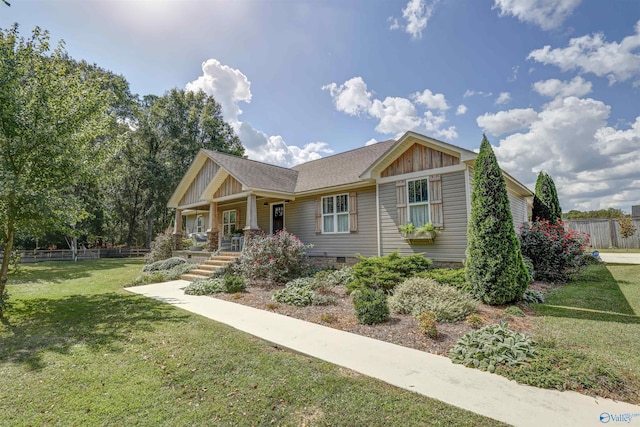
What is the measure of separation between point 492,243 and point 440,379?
410cm

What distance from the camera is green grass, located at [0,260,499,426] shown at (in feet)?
8.74

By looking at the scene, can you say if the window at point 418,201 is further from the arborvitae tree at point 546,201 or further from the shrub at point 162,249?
the shrub at point 162,249

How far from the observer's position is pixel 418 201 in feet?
29.9

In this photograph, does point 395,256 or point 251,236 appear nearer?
point 395,256

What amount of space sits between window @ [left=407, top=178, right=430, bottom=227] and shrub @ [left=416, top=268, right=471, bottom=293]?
6.17 ft

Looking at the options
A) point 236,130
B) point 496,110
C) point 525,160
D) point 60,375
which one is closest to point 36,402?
point 60,375

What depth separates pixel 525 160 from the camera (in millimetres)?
16781

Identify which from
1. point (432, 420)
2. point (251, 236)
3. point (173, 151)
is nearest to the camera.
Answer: point (432, 420)

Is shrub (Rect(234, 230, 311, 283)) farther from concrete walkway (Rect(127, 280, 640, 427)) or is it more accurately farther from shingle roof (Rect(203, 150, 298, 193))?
concrete walkway (Rect(127, 280, 640, 427))

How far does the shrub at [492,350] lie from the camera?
360 centimetres

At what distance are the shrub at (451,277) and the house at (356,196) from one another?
1.10m

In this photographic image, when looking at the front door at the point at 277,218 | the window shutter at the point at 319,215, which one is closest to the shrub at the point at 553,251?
the window shutter at the point at 319,215

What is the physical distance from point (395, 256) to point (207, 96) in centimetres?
3013

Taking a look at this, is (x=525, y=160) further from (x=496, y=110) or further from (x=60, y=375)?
(x=60, y=375)
